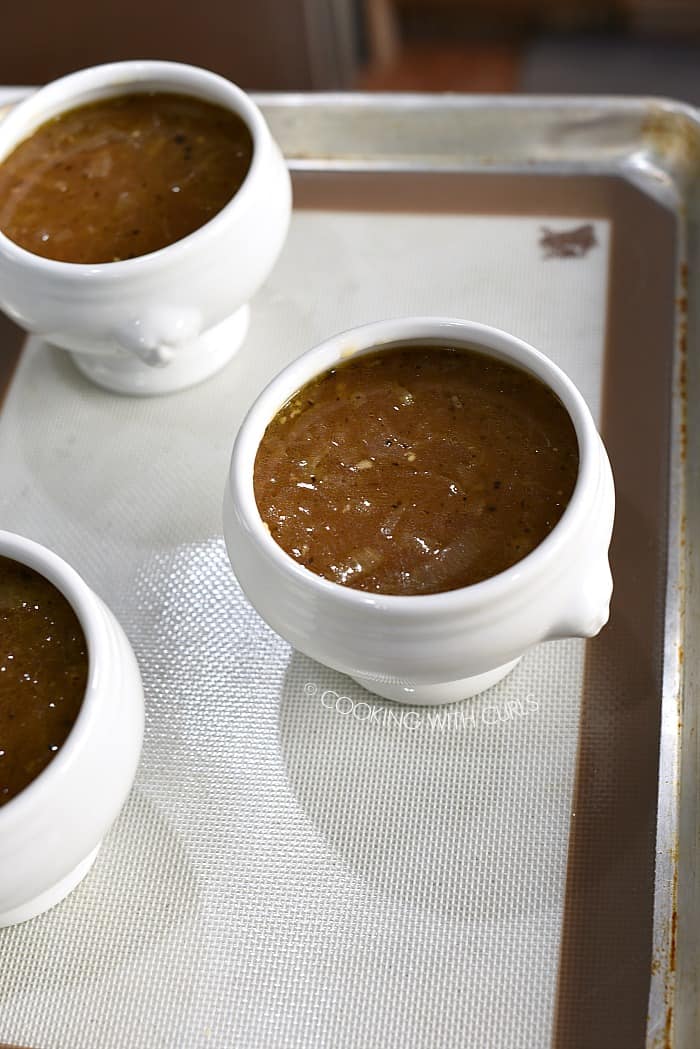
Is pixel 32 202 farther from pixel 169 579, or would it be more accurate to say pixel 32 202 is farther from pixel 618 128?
pixel 618 128

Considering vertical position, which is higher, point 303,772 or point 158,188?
point 158,188

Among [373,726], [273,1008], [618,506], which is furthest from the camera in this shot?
[618,506]

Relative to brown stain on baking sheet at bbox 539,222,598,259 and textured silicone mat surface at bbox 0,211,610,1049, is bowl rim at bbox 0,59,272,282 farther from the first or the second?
brown stain on baking sheet at bbox 539,222,598,259

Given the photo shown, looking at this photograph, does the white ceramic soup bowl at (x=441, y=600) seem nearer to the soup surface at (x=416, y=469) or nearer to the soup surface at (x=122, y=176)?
the soup surface at (x=416, y=469)

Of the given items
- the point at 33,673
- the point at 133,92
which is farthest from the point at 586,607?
the point at 133,92

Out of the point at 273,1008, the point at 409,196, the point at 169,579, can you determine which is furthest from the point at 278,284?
the point at 273,1008

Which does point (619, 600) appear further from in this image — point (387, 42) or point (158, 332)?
point (387, 42)

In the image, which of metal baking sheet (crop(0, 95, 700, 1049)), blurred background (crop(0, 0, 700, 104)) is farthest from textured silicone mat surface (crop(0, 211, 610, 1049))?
blurred background (crop(0, 0, 700, 104))
